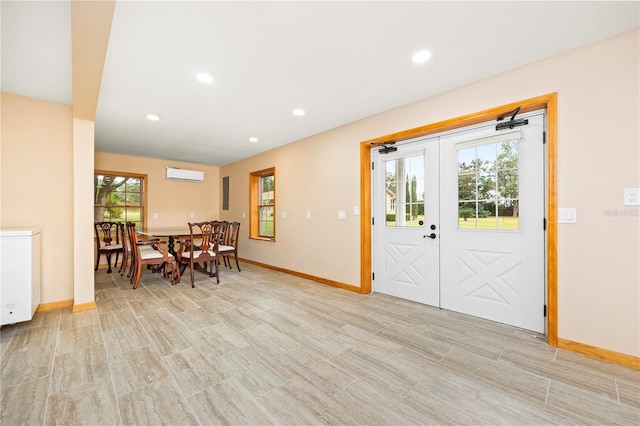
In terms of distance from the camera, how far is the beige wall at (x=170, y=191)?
5738 mm

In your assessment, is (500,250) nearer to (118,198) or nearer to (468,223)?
(468,223)

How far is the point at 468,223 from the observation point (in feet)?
9.50

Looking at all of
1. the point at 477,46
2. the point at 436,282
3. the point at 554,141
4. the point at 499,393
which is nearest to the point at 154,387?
the point at 499,393

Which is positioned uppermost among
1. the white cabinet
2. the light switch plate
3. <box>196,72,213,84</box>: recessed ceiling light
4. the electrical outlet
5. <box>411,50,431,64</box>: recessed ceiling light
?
<box>196,72,213,84</box>: recessed ceiling light

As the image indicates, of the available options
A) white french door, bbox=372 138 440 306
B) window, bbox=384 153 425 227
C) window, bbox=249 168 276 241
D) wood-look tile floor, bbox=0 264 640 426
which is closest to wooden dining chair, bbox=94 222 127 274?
wood-look tile floor, bbox=0 264 640 426

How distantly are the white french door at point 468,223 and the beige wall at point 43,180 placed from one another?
3961 mm

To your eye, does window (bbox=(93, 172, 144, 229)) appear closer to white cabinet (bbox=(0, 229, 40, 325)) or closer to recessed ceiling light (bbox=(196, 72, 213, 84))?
white cabinet (bbox=(0, 229, 40, 325))

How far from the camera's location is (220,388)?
169 centimetres

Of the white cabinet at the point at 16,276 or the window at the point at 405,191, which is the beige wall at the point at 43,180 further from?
the window at the point at 405,191

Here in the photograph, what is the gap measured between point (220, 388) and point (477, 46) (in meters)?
3.17

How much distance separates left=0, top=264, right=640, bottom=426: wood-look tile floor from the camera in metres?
1.48

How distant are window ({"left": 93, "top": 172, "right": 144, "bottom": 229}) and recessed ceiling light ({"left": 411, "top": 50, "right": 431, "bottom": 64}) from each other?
6249 mm

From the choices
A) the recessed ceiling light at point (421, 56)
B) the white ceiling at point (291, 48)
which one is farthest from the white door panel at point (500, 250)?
the recessed ceiling light at point (421, 56)

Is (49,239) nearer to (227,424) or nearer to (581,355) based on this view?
(227,424)
